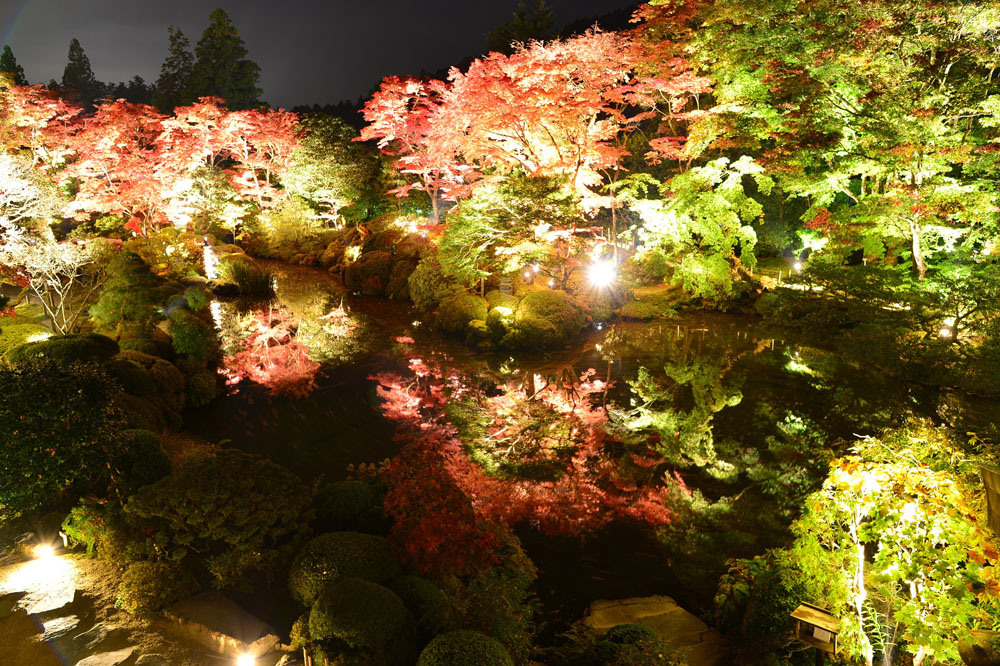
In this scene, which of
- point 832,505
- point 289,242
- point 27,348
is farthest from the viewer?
point 289,242

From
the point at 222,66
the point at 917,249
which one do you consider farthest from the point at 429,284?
the point at 222,66

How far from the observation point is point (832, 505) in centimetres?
428

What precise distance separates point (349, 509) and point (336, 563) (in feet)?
3.48

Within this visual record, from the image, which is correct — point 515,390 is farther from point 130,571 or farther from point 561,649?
point 130,571

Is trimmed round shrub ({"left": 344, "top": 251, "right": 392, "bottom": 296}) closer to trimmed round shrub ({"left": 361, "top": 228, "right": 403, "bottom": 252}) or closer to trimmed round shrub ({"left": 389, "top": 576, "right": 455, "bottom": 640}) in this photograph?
trimmed round shrub ({"left": 361, "top": 228, "right": 403, "bottom": 252})

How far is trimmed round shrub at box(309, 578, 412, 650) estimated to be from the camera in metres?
4.16

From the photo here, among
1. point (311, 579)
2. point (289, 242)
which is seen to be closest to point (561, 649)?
point (311, 579)

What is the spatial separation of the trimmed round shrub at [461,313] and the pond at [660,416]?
0.62 m

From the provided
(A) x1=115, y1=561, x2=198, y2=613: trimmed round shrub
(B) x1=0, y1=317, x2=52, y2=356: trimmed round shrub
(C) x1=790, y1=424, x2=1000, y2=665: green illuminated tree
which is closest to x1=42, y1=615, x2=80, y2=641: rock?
(A) x1=115, y1=561, x2=198, y2=613: trimmed round shrub

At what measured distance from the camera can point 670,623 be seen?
5605mm

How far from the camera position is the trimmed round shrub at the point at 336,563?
487 cm

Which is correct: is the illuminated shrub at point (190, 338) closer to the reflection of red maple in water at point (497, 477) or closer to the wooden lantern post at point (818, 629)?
the reflection of red maple in water at point (497, 477)

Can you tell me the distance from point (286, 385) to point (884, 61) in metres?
15.3

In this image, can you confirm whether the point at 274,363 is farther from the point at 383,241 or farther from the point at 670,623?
the point at 670,623
